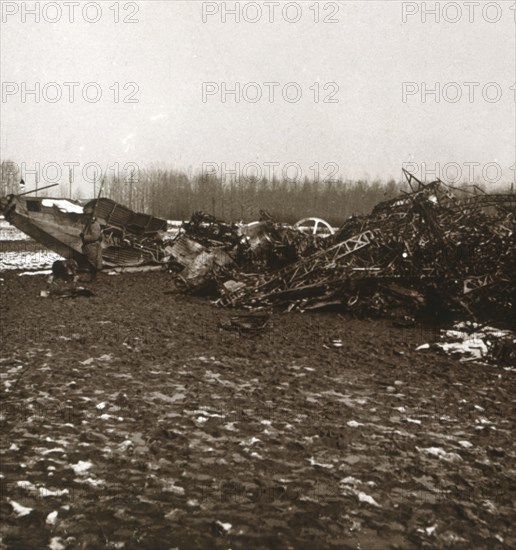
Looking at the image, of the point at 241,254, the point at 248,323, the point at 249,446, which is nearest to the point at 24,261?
the point at 241,254

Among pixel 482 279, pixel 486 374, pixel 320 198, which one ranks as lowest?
pixel 486 374

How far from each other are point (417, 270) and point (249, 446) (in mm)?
6883

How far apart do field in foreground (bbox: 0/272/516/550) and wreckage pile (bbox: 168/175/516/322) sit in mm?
2421

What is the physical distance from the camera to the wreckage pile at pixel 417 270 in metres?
9.43

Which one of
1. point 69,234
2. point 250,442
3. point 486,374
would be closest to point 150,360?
point 250,442

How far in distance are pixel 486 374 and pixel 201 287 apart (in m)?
7.82

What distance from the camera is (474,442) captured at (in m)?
4.22

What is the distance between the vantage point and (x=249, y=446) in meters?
4.06

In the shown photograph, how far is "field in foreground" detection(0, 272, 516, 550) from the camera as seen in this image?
2930 millimetres

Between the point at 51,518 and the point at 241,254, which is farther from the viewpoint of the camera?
the point at 241,254

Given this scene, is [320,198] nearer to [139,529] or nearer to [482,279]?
[482,279]

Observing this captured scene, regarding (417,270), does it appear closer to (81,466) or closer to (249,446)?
(249,446)

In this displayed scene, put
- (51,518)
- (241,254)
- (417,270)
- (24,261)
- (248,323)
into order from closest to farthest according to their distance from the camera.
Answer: (51,518) < (248,323) < (417,270) < (241,254) < (24,261)

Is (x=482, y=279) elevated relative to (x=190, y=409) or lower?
elevated
